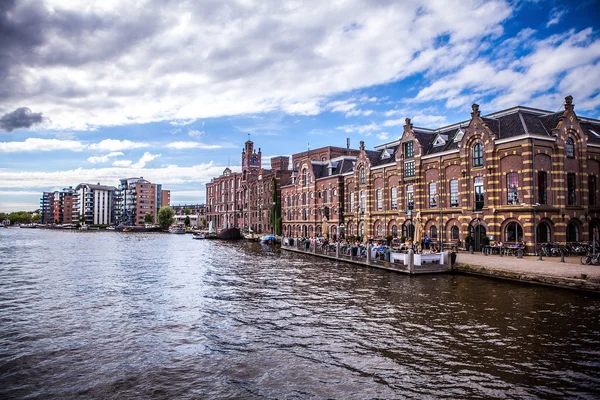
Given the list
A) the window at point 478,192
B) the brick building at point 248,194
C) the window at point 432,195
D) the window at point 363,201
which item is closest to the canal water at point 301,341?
the window at point 478,192

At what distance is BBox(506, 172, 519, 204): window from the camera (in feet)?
127

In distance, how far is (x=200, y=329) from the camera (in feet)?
56.4

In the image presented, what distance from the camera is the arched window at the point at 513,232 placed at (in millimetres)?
38438

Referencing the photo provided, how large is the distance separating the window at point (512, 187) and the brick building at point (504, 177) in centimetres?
9

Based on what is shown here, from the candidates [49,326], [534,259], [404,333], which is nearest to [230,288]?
[49,326]

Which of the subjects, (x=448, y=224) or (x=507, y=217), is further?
(x=448, y=224)

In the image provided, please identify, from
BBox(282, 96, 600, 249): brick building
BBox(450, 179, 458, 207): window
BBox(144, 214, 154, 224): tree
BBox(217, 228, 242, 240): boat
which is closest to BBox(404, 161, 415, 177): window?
BBox(282, 96, 600, 249): brick building

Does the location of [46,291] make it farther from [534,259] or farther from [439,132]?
[439,132]

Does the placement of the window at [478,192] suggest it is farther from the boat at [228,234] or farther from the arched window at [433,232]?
the boat at [228,234]

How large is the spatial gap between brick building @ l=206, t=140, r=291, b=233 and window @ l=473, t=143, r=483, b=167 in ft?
174

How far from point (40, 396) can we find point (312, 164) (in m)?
70.0

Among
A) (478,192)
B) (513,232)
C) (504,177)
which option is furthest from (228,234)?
(513,232)

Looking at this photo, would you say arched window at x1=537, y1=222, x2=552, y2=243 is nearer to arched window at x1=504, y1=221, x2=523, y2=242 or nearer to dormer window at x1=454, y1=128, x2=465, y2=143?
arched window at x1=504, y1=221, x2=523, y2=242

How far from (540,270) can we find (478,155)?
1852 centimetres
